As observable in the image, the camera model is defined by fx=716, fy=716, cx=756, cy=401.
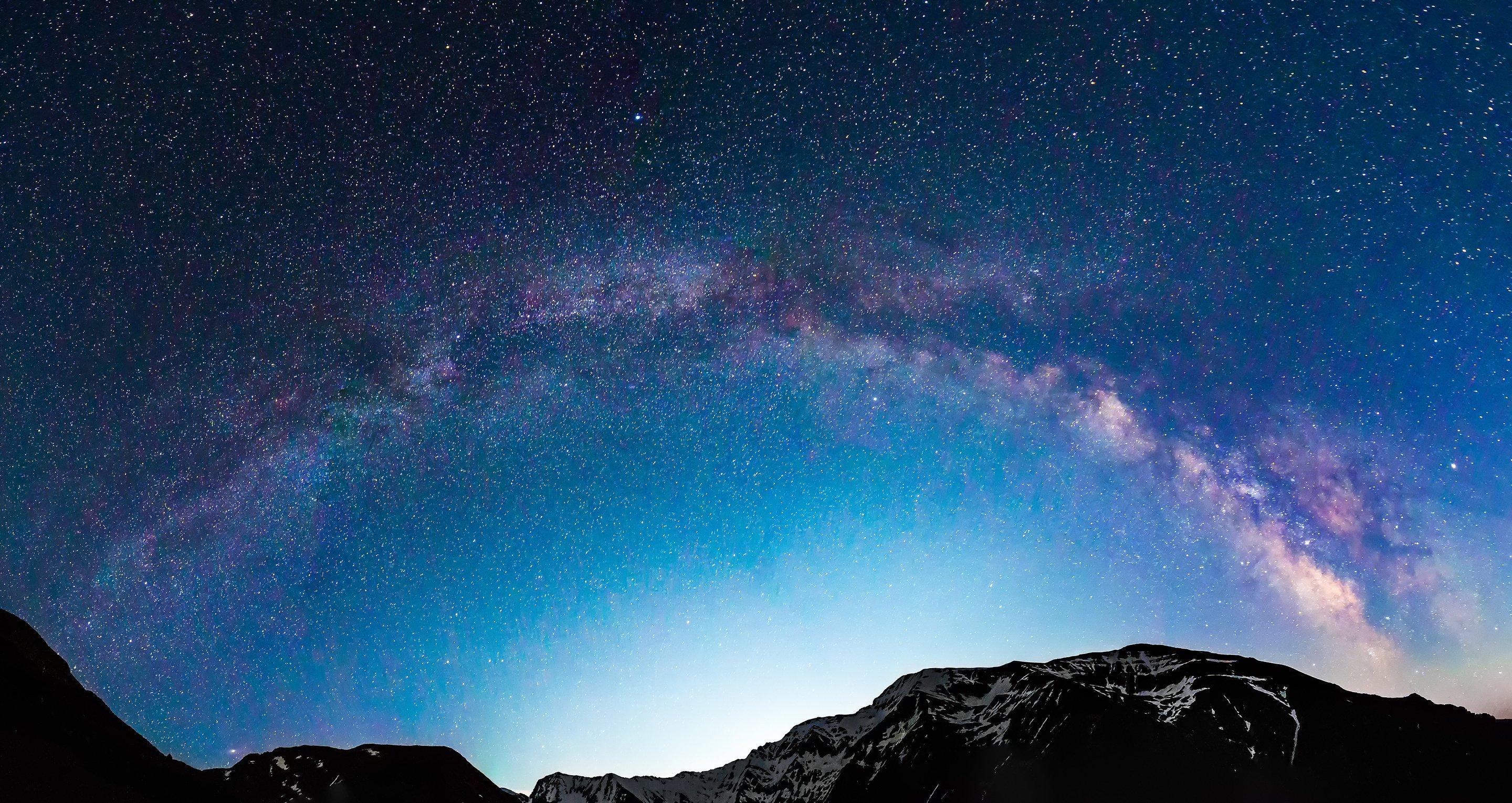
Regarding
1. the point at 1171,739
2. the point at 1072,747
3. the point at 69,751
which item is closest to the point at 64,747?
the point at 69,751

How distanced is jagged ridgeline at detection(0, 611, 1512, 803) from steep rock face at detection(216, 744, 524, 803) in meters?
0.30

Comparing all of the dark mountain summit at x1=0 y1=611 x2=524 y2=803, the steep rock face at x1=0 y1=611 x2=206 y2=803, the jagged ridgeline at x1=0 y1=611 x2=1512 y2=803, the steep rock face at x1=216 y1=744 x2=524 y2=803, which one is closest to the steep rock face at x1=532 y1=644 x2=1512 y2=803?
the jagged ridgeline at x1=0 y1=611 x2=1512 y2=803

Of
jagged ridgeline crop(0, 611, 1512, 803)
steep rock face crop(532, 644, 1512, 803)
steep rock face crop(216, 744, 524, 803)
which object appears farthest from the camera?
steep rock face crop(216, 744, 524, 803)

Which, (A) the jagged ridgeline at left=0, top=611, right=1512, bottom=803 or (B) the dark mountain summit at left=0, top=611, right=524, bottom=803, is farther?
(A) the jagged ridgeline at left=0, top=611, right=1512, bottom=803

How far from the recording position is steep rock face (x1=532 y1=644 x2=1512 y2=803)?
103 meters

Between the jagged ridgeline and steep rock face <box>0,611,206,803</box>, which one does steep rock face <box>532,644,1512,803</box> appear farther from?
steep rock face <box>0,611,206,803</box>

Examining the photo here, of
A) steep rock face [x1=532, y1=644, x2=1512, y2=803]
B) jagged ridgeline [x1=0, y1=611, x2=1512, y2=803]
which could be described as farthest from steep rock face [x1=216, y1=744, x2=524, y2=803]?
steep rock face [x1=532, y1=644, x2=1512, y2=803]

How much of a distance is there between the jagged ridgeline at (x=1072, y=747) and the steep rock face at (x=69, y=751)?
0.64ft

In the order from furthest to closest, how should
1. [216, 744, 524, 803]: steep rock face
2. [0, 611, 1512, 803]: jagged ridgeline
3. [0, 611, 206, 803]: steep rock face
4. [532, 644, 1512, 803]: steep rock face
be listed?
[216, 744, 524, 803]: steep rock face
[532, 644, 1512, 803]: steep rock face
[0, 611, 1512, 803]: jagged ridgeline
[0, 611, 206, 803]: steep rock face

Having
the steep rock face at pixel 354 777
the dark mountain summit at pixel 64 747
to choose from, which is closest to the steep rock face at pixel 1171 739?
the steep rock face at pixel 354 777

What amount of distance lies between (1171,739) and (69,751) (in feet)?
460

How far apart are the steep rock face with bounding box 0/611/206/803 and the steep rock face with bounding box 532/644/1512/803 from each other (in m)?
123

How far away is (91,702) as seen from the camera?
6500 cm

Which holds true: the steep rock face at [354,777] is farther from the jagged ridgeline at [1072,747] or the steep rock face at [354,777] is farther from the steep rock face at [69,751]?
the steep rock face at [69,751]
